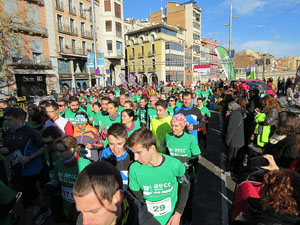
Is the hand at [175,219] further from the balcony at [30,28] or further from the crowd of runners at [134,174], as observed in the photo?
the balcony at [30,28]

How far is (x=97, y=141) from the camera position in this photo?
3.74m

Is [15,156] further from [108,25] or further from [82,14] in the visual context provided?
[108,25]

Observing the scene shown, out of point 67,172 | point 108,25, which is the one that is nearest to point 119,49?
point 108,25

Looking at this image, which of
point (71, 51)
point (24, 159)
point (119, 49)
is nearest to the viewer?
point (24, 159)

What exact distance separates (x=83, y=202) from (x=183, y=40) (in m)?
52.8

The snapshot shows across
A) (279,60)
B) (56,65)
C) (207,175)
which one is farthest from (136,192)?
(279,60)

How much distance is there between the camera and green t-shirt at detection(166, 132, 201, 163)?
3164 millimetres

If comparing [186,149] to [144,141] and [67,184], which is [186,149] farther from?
[67,184]

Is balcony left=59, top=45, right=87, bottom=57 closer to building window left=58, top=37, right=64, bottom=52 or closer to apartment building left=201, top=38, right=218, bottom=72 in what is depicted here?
building window left=58, top=37, right=64, bottom=52

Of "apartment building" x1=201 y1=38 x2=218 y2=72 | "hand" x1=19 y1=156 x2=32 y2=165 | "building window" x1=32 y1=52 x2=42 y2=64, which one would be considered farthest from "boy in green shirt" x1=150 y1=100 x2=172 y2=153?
"apartment building" x1=201 y1=38 x2=218 y2=72

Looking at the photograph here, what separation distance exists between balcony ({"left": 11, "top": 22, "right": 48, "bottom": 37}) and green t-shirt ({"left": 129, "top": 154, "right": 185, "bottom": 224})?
85.6ft

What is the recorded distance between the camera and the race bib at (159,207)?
221 cm

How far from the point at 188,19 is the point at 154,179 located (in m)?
58.4

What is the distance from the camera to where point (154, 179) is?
216cm
